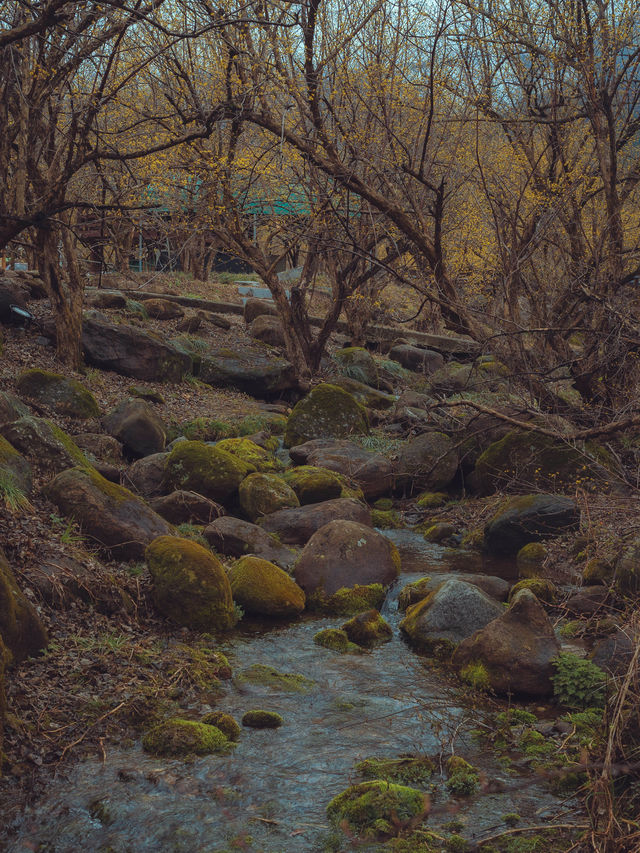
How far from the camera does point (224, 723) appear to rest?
18.4 feet

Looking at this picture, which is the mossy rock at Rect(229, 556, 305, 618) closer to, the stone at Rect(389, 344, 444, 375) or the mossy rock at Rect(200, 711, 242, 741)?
the mossy rock at Rect(200, 711, 242, 741)

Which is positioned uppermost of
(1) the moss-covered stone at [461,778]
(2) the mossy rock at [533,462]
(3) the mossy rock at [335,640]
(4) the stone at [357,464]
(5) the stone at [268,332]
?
(5) the stone at [268,332]

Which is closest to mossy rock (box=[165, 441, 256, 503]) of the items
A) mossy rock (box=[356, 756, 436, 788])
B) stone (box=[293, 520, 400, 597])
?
stone (box=[293, 520, 400, 597])

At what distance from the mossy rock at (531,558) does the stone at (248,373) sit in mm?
8741

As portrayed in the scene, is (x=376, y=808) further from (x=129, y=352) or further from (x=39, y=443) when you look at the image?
(x=129, y=352)

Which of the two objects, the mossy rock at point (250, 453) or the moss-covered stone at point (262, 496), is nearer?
the moss-covered stone at point (262, 496)

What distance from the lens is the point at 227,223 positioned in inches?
612

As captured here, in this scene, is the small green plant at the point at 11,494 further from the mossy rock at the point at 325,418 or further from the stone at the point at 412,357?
the stone at the point at 412,357

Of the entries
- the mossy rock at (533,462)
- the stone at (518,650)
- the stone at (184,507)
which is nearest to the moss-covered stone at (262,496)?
the stone at (184,507)

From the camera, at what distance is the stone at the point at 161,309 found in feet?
66.3

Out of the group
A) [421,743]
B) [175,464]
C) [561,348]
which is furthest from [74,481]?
[561,348]

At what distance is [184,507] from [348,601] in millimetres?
2817

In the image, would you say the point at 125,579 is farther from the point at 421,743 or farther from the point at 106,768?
the point at 421,743

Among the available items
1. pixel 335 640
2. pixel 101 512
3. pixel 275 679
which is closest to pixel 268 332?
pixel 101 512
